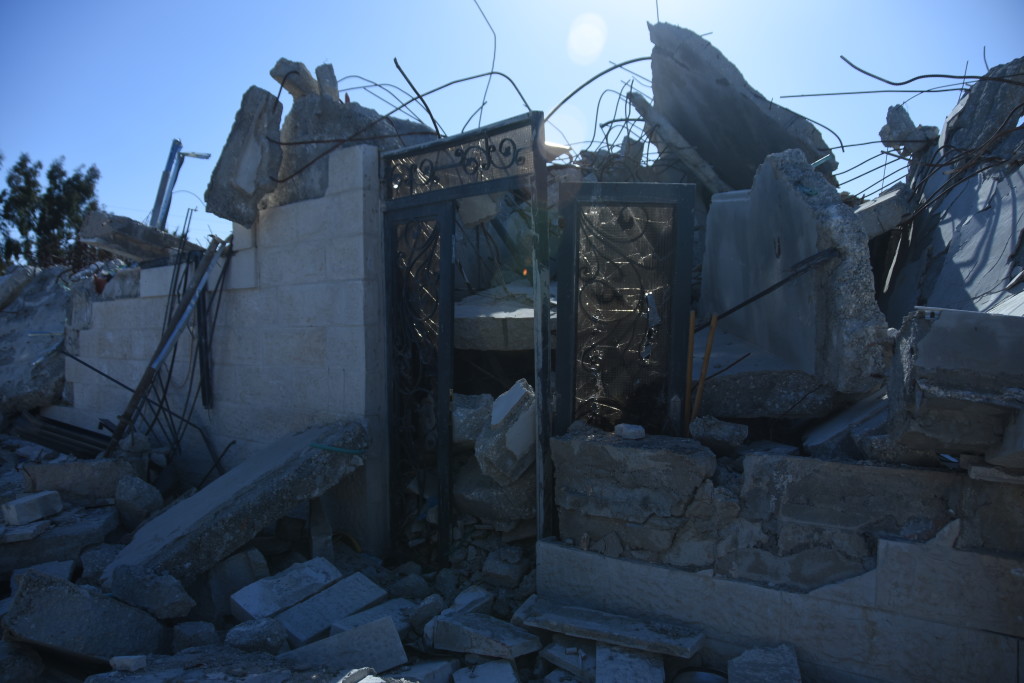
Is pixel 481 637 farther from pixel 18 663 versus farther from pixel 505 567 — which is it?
pixel 18 663

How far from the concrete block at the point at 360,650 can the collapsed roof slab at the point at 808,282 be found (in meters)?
2.03

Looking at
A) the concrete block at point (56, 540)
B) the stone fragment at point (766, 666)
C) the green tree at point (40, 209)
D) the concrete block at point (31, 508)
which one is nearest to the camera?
the stone fragment at point (766, 666)

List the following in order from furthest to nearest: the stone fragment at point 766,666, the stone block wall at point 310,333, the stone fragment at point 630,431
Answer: the stone block wall at point 310,333 → the stone fragment at point 630,431 → the stone fragment at point 766,666

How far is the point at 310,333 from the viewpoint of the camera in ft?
15.6

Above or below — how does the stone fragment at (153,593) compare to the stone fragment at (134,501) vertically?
below

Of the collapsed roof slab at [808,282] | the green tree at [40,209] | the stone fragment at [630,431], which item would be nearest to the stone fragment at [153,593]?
the stone fragment at [630,431]

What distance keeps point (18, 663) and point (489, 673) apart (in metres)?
2.01

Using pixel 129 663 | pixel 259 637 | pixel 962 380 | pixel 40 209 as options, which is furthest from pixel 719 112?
pixel 40 209

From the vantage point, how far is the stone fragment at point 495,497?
148 inches

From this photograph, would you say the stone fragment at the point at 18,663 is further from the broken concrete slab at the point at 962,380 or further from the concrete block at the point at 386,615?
the broken concrete slab at the point at 962,380

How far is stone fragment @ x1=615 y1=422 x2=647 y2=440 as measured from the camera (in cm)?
332

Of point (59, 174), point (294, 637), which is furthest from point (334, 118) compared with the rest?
point (59, 174)

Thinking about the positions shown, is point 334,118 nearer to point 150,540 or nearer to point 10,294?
→ point 150,540

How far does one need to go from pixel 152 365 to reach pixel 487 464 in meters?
3.47
